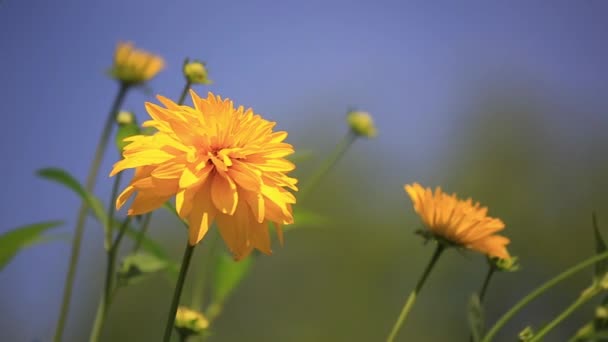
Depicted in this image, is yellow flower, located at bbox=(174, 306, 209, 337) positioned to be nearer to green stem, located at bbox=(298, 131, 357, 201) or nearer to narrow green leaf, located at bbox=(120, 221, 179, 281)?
narrow green leaf, located at bbox=(120, 221, 179, 281)

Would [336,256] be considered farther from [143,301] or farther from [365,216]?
[143,301]

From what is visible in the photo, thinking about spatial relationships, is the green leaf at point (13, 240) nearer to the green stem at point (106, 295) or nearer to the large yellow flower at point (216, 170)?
the green stem at point (106, 295)

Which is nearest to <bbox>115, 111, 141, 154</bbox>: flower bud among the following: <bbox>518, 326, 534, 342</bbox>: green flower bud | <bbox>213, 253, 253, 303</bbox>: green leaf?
<bbox>213, 253, 253, 303</bbox>: green leaf

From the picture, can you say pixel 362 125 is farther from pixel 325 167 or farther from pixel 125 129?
pixel 125 129

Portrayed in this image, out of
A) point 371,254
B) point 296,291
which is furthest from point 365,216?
point 296,291

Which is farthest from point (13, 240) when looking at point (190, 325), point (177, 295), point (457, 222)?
point (457, 222)

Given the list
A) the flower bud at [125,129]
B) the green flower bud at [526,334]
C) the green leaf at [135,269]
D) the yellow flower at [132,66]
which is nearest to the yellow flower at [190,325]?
the green leaf at [135,269]
